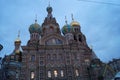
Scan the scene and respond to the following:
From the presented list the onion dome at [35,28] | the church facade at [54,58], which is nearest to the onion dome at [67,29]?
the church facade at [54,58]

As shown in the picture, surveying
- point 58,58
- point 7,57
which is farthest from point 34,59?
point 7,57

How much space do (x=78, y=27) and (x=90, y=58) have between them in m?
10.1

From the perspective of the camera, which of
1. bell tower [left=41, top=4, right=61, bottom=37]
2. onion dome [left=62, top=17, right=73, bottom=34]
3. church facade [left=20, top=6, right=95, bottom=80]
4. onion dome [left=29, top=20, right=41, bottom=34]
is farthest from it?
bell tower [left=41, top=4, right=61, bottom=37]

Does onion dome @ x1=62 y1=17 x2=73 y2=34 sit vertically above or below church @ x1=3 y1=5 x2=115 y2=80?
above

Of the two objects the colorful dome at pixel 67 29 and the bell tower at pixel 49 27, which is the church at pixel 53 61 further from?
the bell tower at pixel 49 27

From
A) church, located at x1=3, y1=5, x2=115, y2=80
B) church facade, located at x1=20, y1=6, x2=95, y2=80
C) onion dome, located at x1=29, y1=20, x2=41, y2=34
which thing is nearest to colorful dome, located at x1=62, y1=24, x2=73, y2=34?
church facade, located at x1=20, y1=6, x2=95, y2=80

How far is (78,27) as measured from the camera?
1752 inches

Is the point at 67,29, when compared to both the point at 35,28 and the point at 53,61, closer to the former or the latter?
the point at 35,28

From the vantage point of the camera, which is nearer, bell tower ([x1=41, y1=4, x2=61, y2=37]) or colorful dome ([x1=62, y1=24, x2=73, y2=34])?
colorful dome ([x1=62, y1=24, x2=73, y2=34])

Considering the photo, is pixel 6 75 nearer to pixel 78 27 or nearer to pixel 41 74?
pixel 41 74

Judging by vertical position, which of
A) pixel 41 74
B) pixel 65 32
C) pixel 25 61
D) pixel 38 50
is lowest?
pixel 41 74

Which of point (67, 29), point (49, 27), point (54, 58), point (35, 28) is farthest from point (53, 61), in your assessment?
point (49, 27)

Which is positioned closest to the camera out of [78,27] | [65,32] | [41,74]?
[41,74]

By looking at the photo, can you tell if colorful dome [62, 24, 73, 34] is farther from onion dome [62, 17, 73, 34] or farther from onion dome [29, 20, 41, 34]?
onion dome [29, 20, 41, 34]
